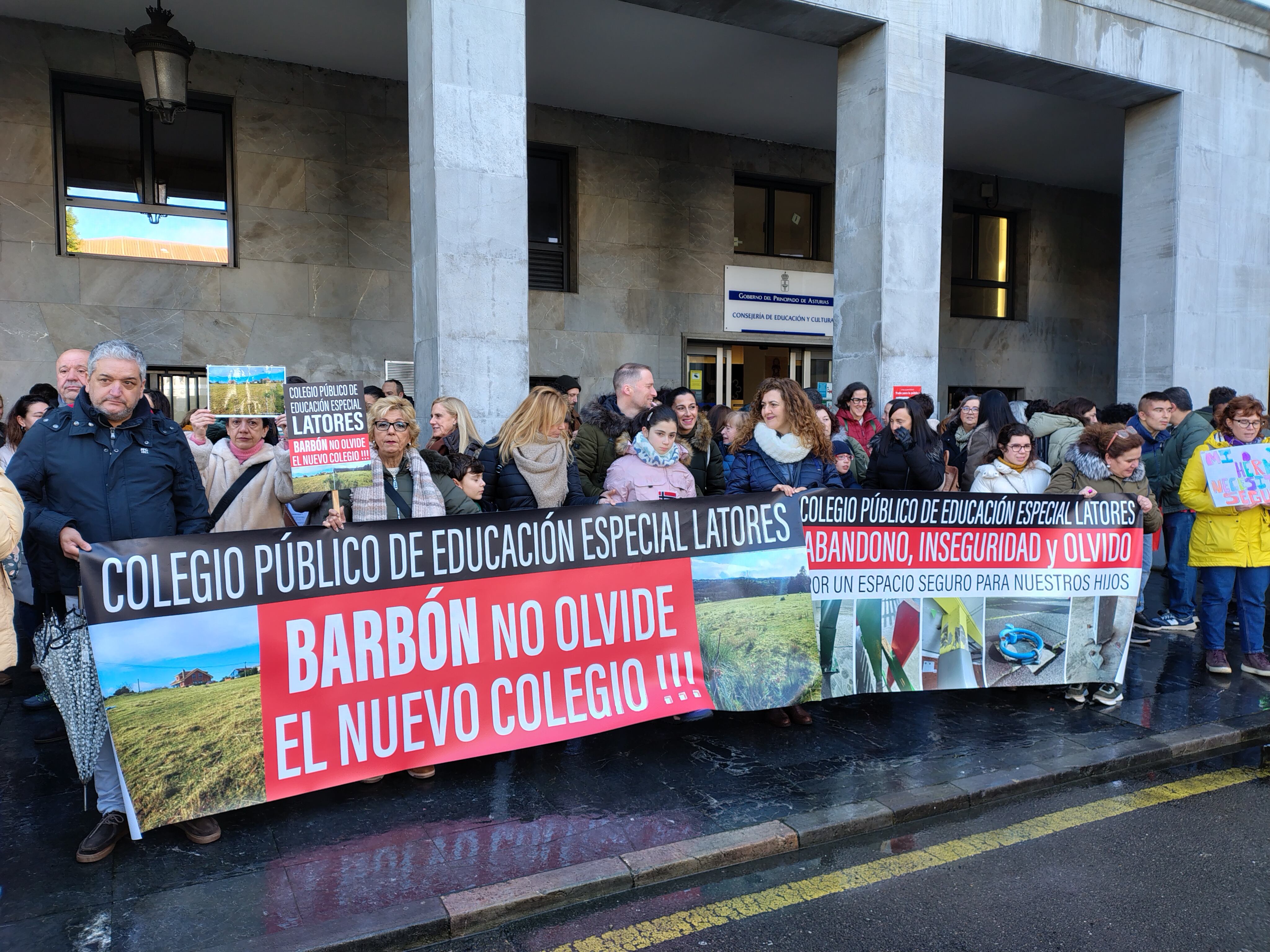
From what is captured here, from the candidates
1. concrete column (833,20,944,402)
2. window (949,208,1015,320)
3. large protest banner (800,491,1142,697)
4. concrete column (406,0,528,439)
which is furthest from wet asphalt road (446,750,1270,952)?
window (949,208,1015,320)

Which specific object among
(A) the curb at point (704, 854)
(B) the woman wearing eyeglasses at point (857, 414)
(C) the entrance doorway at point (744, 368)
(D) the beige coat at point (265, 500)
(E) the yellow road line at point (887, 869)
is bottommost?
(E) the yellow road line at point (887, 869)

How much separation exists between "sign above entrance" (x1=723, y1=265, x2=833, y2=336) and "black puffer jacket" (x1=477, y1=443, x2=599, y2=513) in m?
8.47

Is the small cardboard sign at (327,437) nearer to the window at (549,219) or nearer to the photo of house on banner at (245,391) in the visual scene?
the photo of house on banner at (245,391)

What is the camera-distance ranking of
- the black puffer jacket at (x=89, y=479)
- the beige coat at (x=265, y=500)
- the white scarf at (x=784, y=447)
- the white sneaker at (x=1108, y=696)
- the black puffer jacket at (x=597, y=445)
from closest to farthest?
the black puffer jacket at (x=89, y=479)
the beige coat at (x=265, y=500)
the white scarf at (x=784, y=447)
the white sneaker at (x=1108, y=696)
the black puffer jacket at (x=597, y=445)

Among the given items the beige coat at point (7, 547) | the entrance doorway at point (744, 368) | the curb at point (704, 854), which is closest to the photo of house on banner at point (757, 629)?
the curb at point (704, 854)

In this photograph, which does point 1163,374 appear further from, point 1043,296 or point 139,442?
point 139,442

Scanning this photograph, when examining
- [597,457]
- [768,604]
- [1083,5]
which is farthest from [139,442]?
[1083,5]

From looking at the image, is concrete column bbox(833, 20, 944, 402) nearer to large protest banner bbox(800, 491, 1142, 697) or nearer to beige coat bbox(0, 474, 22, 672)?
large protest banner bbox(800, 491, 1142, 697)

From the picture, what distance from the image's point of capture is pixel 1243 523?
240 inches

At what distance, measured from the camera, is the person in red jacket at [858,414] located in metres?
8.25

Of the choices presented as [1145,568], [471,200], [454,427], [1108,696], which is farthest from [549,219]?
[1108,696]

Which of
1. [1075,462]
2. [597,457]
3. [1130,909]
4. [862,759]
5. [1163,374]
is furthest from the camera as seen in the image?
[1163,374]

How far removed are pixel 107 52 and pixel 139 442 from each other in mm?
7986

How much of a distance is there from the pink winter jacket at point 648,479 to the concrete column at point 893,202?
178 inches
